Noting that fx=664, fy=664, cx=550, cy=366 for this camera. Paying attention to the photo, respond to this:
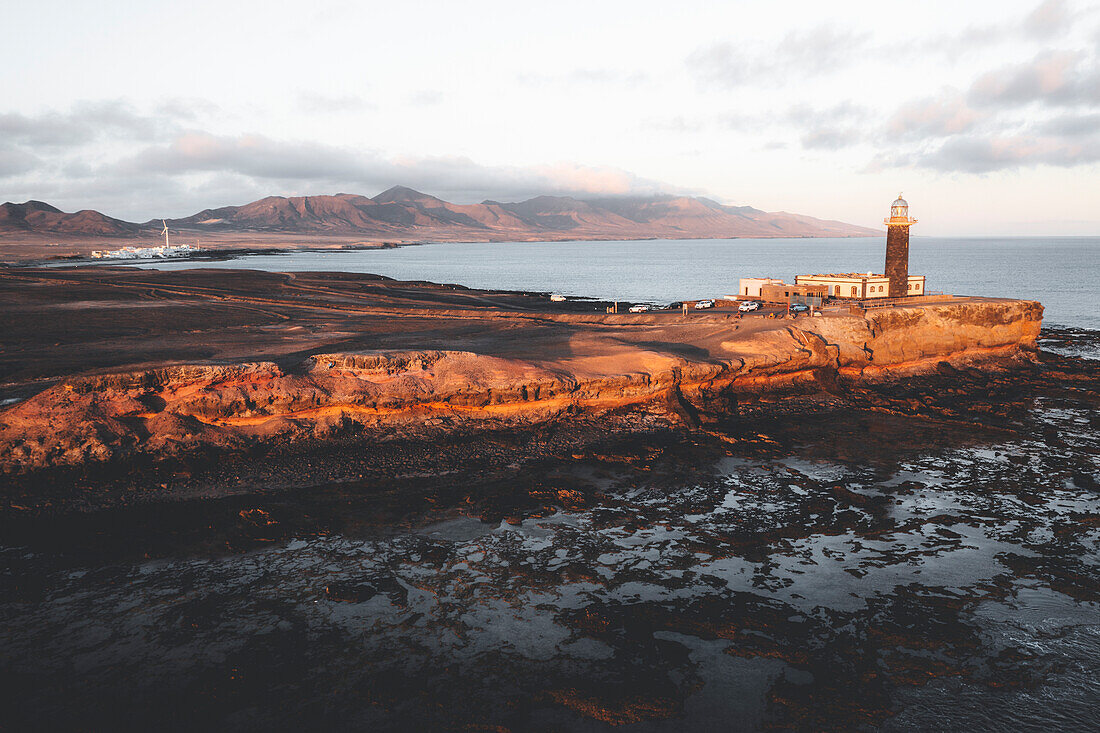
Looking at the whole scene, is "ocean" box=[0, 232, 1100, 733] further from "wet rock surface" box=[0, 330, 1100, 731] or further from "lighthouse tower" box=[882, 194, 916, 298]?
"lighthouse tower" box=[882, 194, 916, 298]

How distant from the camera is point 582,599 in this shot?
1675 cm

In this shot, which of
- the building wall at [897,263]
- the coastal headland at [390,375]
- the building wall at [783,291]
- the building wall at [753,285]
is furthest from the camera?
the building wall at [753,285]

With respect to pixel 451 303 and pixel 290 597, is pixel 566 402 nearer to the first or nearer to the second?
pixel 290 597

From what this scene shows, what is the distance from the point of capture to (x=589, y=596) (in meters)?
16.9

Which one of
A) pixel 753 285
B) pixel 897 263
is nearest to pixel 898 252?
pixel 897 263

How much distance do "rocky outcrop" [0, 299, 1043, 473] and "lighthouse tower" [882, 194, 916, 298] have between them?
17.5m

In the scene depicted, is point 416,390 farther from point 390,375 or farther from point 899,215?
point 899,215

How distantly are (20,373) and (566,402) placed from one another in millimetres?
25949

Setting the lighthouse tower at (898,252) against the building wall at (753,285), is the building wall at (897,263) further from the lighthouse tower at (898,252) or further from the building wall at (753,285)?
the building wall at (753,285)

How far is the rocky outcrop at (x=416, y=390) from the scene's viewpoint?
998 inches

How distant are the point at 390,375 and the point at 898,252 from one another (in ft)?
155

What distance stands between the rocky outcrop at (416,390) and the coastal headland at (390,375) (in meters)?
0.08

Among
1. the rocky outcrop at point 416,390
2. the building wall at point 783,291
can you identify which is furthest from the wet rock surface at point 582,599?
the building wall at point 783,291

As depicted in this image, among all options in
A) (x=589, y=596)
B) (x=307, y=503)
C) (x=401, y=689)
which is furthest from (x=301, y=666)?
(x=307, y=503)
